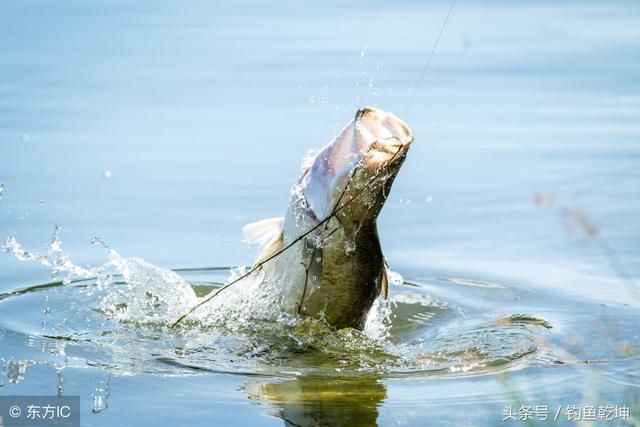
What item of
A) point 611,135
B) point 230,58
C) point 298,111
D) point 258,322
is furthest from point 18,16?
point 258,322

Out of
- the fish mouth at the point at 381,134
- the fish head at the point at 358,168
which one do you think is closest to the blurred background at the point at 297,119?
the fish head at the point at 358,168

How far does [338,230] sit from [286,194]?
325 centimetres

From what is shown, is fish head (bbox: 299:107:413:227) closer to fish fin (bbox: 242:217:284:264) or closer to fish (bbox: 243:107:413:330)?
fish (bbox: 243:107:413:330)

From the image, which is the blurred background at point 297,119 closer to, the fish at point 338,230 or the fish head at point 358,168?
the fish at point 338,230

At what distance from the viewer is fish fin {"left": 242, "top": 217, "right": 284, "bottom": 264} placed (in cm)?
705

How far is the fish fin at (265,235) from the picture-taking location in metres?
7.05

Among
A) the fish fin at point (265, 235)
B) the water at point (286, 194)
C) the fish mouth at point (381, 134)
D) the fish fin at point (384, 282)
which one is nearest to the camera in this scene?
the fish mouth at point (381, 134)

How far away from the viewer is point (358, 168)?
21.3ft

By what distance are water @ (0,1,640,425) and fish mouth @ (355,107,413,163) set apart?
0.76m

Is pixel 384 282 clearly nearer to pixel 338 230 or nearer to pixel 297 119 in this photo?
pixel 338 230

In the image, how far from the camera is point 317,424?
237 inches

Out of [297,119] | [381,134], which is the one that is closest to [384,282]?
[381,134]

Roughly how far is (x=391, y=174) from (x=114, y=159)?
4557mm

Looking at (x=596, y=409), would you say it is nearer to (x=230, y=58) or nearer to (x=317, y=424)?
(x=317, y=424)
